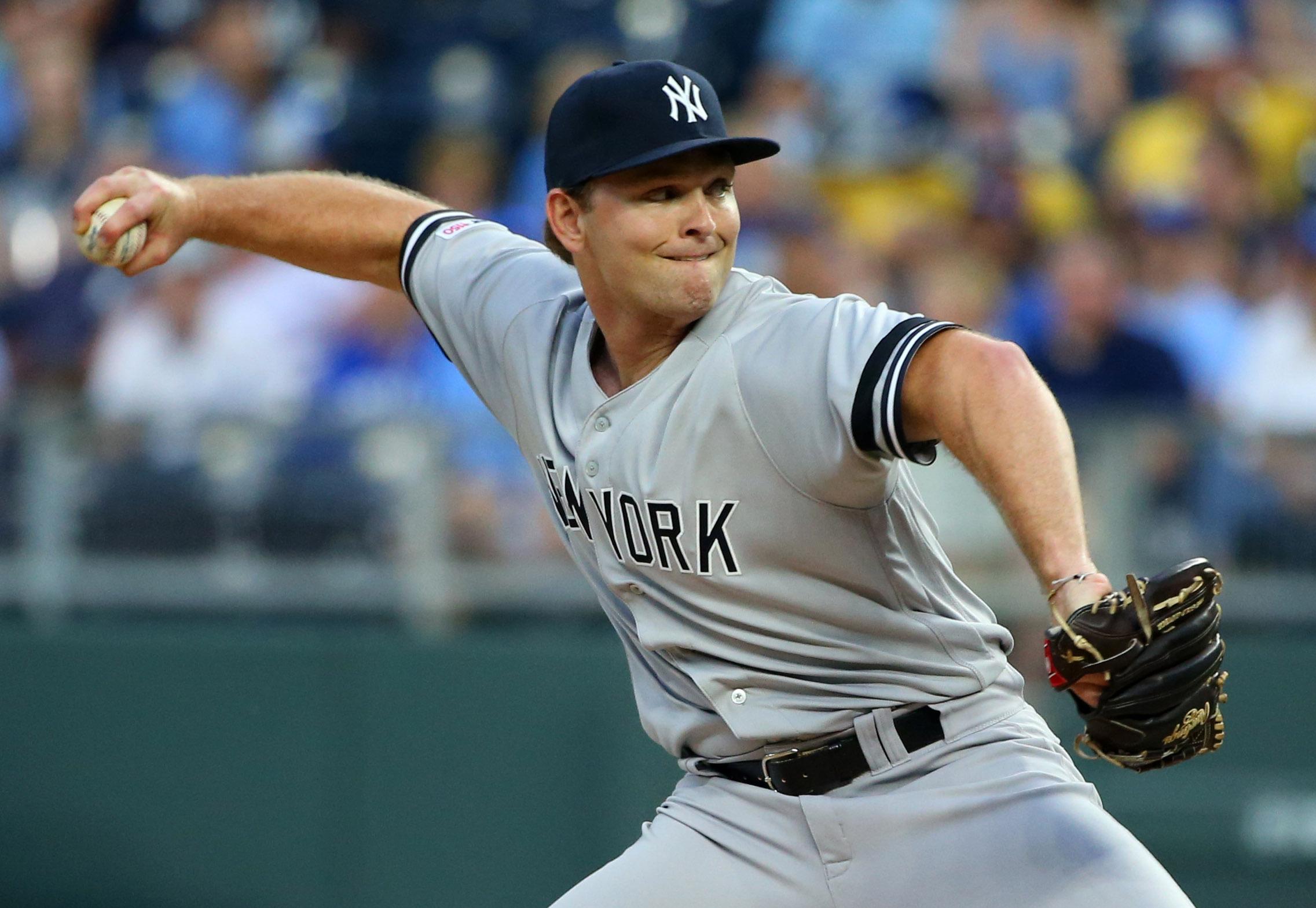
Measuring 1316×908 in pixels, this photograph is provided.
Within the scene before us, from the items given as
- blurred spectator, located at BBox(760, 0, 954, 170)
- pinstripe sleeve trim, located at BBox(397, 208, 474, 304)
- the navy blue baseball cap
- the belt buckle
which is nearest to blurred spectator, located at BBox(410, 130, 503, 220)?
blurred spectator, located at BBox(760, 0, 954, 170)

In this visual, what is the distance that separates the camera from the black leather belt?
2.82 m

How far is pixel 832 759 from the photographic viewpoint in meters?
2.83

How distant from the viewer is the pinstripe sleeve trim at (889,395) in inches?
95.7

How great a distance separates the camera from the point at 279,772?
6.10 m

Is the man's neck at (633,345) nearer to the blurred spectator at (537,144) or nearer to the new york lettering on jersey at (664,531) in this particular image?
the new york lettering on jersey at (664,531)

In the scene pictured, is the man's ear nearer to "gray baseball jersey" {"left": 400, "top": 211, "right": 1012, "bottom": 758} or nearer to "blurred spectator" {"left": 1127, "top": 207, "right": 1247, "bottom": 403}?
"gray baseball jersey" {"left": 400, "top": 211, "right": 1012, "bottom": 758}

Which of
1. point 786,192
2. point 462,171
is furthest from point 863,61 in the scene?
point 462,171

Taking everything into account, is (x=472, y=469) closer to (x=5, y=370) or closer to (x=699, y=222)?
(x=5, y=370)

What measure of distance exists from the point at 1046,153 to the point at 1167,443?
2.09 m

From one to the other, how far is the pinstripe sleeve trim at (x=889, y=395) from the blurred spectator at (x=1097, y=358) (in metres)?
3.87

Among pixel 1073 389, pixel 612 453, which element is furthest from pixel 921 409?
pixel 1073 389

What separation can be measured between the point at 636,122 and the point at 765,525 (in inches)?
26.5

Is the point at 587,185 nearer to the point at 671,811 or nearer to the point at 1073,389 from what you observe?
the point at 671,811

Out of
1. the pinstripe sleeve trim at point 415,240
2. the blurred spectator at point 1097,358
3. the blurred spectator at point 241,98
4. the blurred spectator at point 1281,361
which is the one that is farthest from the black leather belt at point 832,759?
the blurred spectator at point 241,98
